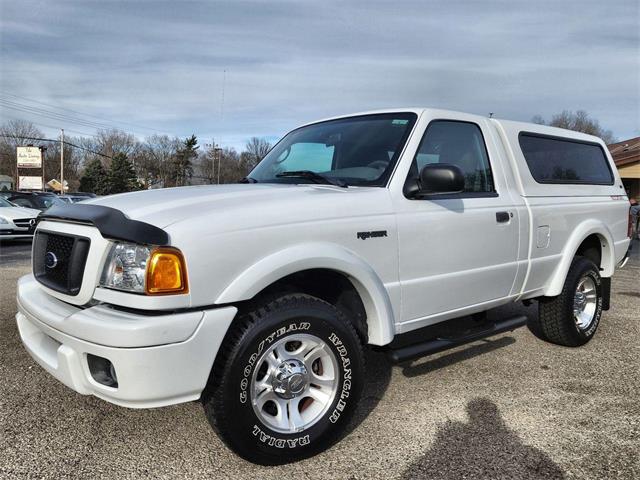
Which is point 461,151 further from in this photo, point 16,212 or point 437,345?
point 16,212

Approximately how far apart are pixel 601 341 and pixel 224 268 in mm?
4194

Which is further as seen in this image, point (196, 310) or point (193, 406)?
point (193, 406)

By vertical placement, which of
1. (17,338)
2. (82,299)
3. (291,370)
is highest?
(82,299)

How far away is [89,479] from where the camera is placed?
2402mm

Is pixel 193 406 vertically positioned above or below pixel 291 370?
below

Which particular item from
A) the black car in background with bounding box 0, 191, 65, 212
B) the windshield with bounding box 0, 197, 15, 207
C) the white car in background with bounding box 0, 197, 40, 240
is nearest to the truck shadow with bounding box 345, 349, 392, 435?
the white car in background with bounding box 0, 197, 40, 240

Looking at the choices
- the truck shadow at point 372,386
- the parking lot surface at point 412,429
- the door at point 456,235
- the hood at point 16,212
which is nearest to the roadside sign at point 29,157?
the hood at point 16,212

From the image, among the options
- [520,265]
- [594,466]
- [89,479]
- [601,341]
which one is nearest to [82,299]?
[89,479]

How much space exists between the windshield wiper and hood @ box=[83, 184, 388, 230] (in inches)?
3.4

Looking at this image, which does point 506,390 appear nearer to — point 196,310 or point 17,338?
point 196,310

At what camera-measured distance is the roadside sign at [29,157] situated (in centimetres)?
5919

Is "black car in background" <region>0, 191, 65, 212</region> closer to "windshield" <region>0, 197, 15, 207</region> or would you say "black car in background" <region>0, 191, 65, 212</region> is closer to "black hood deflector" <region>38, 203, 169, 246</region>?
"windshield" <region>0, 197, 15, 207</region>

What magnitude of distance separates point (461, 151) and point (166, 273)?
7.87ft

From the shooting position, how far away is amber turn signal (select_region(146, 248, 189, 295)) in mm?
2146
